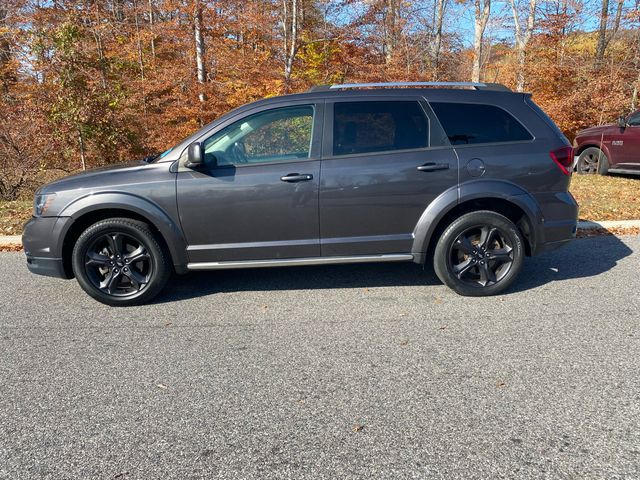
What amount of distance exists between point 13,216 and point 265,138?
5.72 metres

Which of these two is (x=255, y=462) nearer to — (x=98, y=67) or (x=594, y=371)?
(x=594, y=371)

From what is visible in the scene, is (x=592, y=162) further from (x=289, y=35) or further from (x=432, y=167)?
(x=289, y=35)

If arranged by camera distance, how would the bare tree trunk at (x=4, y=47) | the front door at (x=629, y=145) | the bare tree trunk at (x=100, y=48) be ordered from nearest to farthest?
the front door at (x=629, y=145) < the bare tree trunk at (x=100, y=48) < the bare tree trunk at (x=4, y=47)

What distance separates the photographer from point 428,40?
18359 mm

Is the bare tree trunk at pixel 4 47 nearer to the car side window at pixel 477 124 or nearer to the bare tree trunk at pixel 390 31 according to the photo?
the bare tree trunk at pixel 390 31

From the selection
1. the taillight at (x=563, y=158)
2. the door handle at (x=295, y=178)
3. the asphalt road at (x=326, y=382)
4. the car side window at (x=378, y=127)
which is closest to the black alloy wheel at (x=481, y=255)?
the asphalt road at (x=326, y=382)

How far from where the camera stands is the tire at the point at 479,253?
13.8 ft

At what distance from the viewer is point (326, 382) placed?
290cm

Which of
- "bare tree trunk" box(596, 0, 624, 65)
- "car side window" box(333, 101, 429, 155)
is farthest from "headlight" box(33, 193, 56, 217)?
"bare tree trunk" box(596, 0, 624, 65)

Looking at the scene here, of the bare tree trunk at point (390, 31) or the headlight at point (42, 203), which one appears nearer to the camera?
the headlight at point (42, 203)

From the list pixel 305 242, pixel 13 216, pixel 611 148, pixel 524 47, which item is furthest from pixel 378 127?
pixel 524 47

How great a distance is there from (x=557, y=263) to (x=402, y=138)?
8.14ft

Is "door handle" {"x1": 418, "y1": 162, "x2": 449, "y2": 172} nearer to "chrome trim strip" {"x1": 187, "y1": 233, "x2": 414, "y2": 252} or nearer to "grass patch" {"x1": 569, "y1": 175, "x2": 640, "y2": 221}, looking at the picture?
"chrome trim strip" {"x1": 187, "y1": 233, "x2": 414, "y2": 252}

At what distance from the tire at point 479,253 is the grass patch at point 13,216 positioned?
6191 mm
